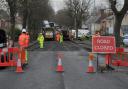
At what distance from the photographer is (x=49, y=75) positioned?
17750 mm

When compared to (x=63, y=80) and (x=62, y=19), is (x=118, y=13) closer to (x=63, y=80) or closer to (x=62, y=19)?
(x=63, y=80)

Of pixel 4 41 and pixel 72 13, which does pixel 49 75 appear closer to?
pixel 4 41

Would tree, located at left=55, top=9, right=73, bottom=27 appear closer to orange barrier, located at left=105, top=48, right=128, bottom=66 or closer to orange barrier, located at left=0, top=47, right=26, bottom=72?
orange barrier, located at left=105, top=48, right=128, bottom=66

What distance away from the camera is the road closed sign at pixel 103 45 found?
19.9 meters

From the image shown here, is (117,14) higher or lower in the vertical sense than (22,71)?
higher

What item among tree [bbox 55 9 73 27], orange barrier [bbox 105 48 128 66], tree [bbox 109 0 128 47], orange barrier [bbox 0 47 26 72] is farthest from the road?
tree [bbox 55 9 73 27]

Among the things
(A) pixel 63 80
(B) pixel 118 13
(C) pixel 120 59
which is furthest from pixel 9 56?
(B) pixel 118 13

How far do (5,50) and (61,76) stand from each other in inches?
196

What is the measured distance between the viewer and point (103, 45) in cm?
1995

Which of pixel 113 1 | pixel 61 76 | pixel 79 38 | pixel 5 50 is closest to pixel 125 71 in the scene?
pixel 61 76

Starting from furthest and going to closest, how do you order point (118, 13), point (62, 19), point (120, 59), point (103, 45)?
1. point (62, 19)
2. point (118, 13)
3. point (120, 59)
4. point (103, 45)

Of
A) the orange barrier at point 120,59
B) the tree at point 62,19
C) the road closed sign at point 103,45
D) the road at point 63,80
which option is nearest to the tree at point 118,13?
the orange barrier at point 120,59

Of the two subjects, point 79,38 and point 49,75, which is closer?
point 49,75

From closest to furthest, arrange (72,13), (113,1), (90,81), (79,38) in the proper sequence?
(90,81) → (113,1) → (79,38) → (72,13)
